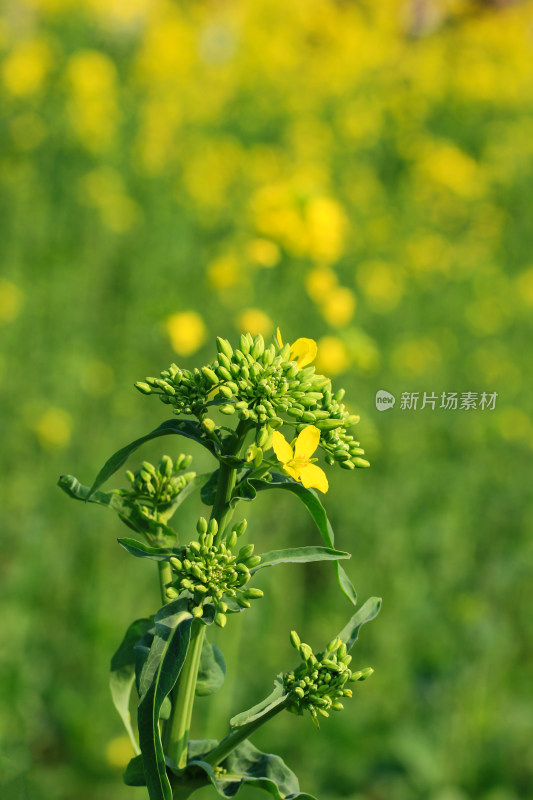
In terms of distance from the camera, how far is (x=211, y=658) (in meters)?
0.69

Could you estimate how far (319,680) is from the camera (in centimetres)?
62

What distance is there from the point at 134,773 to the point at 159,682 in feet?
0.48

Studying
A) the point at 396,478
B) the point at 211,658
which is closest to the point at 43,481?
the point at 396,478

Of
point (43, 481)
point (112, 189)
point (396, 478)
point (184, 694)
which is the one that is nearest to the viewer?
point (184, 694)

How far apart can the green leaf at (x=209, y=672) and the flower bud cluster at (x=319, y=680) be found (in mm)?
76

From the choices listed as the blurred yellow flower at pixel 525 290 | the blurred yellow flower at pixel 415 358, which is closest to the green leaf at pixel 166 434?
the blurred yellow flower at pixel 415 358

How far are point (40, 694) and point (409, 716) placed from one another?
1.07m

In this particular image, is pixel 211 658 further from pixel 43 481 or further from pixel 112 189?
pixel 112 189

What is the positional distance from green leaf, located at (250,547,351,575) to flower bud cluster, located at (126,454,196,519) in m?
0.13

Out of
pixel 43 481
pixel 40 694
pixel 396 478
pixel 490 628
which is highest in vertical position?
pixel 396 478

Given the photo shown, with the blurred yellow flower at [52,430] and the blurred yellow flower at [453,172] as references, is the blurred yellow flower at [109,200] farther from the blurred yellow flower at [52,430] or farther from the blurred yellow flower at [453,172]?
the blurred yellow flower at [453,172]

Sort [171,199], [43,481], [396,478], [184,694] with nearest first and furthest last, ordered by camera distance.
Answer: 1. [184,694]
2. [43,481]
3. [396,478]
4. [171,199]

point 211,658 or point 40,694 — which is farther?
point 40,694

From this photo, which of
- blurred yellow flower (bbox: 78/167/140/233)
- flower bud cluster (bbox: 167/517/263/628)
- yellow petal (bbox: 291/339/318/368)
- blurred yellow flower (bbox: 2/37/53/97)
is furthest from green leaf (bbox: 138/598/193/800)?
blurred yellow flower (bbox: 2/37/53/97)
